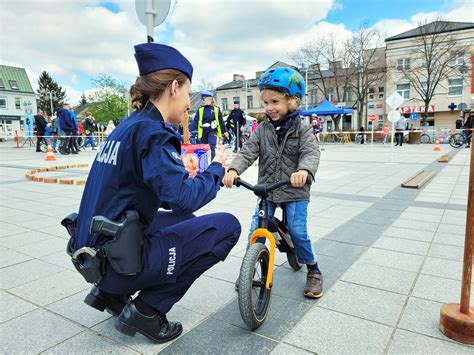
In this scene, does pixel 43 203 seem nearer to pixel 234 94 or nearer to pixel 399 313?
pixel 399 313

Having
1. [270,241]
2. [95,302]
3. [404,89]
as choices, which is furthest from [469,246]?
[404,89]

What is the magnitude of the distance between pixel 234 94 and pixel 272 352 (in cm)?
5995

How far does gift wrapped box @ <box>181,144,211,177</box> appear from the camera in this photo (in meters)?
5.40

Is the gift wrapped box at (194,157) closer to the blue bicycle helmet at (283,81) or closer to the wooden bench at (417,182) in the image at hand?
the blue bicycle helmet at (283,81)

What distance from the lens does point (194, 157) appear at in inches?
226

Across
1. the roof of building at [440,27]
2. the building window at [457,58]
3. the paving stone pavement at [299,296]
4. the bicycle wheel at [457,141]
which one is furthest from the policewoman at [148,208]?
the roof of building at [440,27]

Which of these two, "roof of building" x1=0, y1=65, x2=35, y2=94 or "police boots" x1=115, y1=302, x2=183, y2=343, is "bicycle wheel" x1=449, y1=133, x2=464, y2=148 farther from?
"roof of building" x1=0, y1=65, x2=35, y2=94

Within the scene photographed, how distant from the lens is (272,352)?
6.37ft

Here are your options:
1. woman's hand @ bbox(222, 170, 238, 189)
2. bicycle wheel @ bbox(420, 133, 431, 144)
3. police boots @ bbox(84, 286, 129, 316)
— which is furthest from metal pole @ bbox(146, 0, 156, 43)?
bicycle wheel @ bbox(420, 133, 431, 144)

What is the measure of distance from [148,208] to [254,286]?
0.86 metres

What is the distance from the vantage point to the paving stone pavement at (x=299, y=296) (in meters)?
2.03

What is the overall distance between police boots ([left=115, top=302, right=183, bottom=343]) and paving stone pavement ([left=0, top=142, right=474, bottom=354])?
0.23 ft

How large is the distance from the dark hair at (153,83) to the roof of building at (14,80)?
61.1 metres

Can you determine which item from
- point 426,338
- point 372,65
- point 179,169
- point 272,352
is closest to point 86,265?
point 179,169
